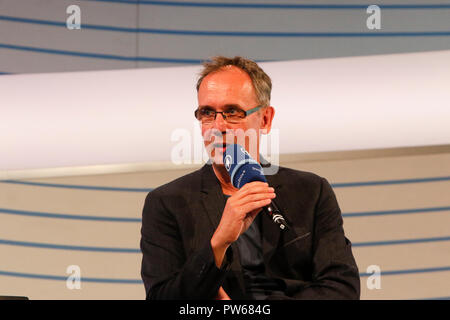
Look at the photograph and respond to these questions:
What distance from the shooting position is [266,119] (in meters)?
2.06

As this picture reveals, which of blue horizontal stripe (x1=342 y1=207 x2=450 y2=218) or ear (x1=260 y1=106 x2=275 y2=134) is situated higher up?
ear (x1=260 y1=106 x2=275 y2=134)

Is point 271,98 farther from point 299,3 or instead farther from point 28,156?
point 299,3

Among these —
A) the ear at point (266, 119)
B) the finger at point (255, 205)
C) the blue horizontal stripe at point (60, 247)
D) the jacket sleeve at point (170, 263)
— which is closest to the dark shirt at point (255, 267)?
the jacket sleeve at point (170, 263)

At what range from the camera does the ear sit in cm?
203

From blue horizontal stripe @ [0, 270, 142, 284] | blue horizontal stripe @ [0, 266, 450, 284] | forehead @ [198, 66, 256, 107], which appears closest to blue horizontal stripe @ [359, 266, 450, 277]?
blue horizontal stripe @ [0, 266, 450, 284]

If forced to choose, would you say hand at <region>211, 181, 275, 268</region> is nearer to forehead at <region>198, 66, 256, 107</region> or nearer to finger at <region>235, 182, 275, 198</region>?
finger at <region>235, 182, 275, 198</region>

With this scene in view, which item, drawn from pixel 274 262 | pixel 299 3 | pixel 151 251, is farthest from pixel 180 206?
pixel 299 3

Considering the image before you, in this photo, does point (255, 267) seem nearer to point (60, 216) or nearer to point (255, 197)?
point (255, 197)

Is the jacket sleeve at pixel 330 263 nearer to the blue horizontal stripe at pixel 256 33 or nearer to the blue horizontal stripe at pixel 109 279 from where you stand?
the blue horizontal stripe at pixel 109 279

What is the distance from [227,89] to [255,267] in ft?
1.72

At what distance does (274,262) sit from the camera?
1.87 m

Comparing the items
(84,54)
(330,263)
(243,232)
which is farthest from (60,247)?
(330,263)

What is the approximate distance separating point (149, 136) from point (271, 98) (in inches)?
16.2

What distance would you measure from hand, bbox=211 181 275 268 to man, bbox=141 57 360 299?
0.23 feet
